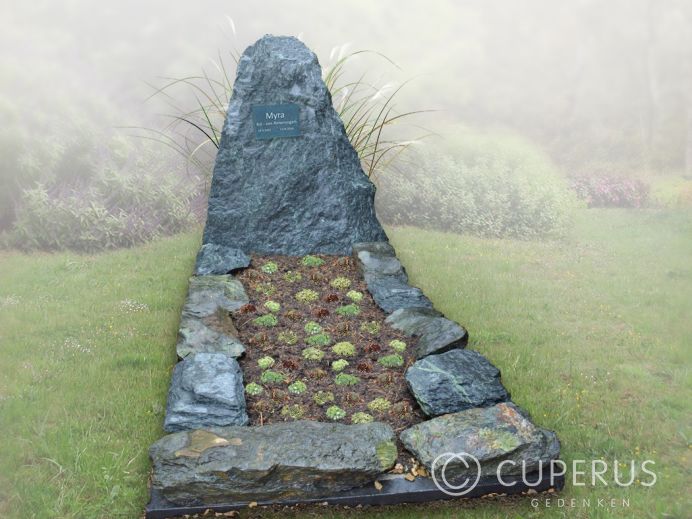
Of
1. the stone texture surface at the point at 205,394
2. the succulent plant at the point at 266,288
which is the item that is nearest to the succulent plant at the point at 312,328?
the succulent plant at the point at 266,288

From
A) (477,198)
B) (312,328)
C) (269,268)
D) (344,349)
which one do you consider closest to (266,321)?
(312,328)

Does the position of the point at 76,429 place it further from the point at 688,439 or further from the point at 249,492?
the point at 688,439

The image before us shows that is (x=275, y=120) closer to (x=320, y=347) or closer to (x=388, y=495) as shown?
(x=320, y=347)

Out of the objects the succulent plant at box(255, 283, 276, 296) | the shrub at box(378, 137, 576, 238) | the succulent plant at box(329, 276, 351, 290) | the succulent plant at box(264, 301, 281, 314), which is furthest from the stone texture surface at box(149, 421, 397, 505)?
the shrub at box(378, 137, 576, 238)

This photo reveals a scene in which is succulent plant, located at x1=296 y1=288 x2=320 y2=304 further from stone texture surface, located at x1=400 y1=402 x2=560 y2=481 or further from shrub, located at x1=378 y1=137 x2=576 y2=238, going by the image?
shrub, located at x1=378 y1=137 x2=576 y2=238

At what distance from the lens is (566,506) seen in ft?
15.3

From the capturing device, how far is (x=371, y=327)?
262 inches

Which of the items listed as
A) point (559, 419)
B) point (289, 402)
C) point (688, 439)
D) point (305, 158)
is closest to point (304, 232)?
point (305, 158)

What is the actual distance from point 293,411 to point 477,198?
5889mm

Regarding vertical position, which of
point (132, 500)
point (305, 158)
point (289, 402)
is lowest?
point (132, 500)

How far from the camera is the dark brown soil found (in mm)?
5461

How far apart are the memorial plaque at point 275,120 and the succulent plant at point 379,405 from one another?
12.1ft

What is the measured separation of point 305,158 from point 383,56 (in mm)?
3367

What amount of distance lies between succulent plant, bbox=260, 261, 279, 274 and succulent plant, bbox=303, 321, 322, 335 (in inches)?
50.8
